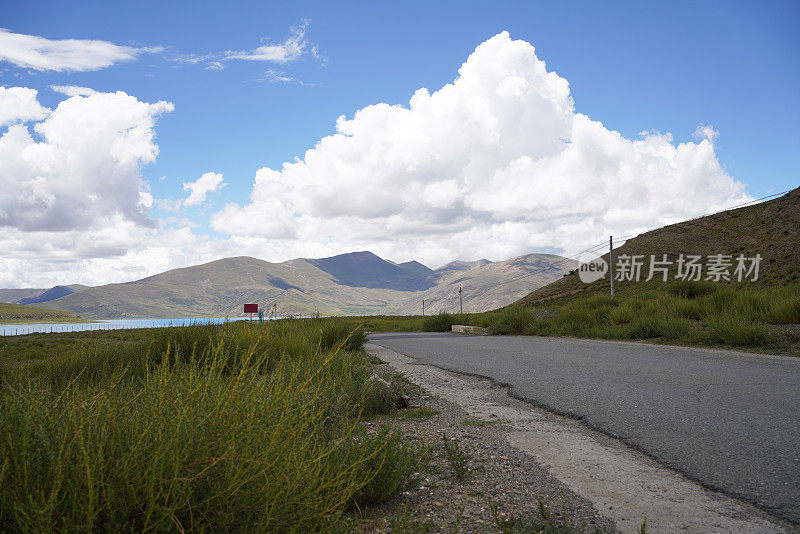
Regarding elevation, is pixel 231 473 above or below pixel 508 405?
above

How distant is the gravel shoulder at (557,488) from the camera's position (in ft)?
8.43

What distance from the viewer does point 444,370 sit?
8945 millimetres

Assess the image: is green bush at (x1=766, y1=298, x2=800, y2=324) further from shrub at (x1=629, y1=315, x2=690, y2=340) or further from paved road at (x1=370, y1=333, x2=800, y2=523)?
paved road at (x1=370, y1=333, x2=800, y2=523)

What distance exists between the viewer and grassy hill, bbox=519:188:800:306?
5488cm

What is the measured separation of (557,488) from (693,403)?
308 centimetres

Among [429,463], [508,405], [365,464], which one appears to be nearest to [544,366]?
[508,405]

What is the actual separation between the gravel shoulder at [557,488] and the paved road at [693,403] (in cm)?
24

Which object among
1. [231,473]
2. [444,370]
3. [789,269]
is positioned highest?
[789,269]

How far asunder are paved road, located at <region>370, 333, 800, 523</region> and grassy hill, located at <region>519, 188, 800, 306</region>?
52.0m

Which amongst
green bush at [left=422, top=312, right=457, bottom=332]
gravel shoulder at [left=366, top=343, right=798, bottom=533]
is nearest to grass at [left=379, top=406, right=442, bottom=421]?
gravel shoulder at [left=366, top=343, right=798, bottom=533]

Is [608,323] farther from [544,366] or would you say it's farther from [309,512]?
[309,512]

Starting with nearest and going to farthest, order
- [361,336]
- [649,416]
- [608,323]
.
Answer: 1. [649,416]
2. [361,336]
3. [608,323]

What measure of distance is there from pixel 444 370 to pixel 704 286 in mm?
16902

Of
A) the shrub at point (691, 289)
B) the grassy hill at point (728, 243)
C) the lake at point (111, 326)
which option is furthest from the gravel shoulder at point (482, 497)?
the grassy hill at point (728, 243)
